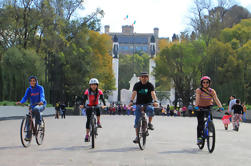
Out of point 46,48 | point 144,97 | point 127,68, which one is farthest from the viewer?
point 127,68

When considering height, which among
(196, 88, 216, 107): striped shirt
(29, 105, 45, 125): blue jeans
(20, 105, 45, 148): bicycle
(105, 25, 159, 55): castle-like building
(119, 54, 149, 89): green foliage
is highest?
(105, 25, 159, 55): castle-like building

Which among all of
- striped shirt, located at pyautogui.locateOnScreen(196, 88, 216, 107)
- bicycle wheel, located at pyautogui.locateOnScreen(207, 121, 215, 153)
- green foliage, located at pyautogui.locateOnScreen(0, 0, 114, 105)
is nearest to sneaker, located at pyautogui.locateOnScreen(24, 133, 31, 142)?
striped shirt, located at pyautogui.locateOnScreen(196, 88, 216, 107)

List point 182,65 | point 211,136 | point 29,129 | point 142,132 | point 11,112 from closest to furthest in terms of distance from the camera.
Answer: point 211,136 < point 142,132 < point 29,129 < point 11,112 < point 182,65

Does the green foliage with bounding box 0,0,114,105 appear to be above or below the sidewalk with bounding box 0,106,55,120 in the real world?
above

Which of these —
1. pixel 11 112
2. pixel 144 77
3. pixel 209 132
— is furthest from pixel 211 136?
pixel 11 112

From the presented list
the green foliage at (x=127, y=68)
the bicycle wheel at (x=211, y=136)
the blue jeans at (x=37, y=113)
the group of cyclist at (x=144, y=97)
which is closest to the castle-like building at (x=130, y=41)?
the green foliage at (x=127, y=68)

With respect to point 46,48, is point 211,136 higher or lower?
lower

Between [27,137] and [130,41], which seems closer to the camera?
[27,137]

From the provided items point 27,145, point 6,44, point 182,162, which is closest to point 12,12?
point 6,44

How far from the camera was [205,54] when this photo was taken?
Answer: 58.7 meters

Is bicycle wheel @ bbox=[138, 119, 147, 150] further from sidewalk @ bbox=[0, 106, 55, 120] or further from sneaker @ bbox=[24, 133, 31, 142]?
sidewalk @ bbox=[0, 106, 55, 120]

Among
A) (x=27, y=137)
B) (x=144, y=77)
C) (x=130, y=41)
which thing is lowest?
(x=27, y=137)

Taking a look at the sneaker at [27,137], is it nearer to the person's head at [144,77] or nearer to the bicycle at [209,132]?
the person's head at [144,77]

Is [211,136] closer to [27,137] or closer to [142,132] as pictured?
[142,132]
